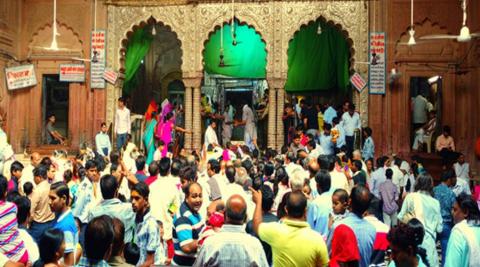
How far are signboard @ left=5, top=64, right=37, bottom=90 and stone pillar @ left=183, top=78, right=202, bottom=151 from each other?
15.0ft

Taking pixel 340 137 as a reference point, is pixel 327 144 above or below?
below

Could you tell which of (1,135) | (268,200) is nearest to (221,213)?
(268,200)

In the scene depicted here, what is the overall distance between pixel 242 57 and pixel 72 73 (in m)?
5.78

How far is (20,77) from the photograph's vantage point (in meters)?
16.4

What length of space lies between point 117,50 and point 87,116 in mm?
2187

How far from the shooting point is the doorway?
1711 cm

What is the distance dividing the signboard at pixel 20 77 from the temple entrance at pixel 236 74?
17.8 ft

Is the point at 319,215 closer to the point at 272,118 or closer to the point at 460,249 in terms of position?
the point at 460,249

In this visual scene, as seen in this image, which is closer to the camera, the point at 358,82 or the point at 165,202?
the point at 165,202

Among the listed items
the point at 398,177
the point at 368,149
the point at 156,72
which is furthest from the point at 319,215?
the point at 156,72

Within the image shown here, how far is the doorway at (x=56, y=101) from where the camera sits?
674 inches

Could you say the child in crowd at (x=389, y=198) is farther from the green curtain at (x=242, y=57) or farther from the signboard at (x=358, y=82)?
the green curtain at (x=242, y=57)

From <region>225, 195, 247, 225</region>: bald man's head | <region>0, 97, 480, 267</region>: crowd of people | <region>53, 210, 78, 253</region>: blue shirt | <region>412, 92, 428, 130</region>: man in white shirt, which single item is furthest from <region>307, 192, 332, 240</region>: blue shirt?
<region>412, 92, 428, 130</region>: man in white shirt

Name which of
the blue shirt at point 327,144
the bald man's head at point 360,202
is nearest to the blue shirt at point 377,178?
the blue shirt at point 327,144
